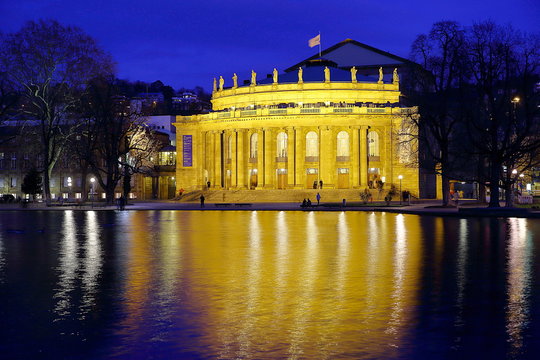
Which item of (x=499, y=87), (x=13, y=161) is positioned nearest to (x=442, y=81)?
(x=499, y=87)

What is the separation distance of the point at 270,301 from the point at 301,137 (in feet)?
304

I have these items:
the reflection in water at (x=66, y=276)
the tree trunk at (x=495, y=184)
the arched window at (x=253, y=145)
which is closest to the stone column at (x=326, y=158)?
the arched window at (x=253, y=145)

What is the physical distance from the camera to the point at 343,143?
356 ft

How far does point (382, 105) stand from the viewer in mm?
110062

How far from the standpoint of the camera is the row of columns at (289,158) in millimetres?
105938

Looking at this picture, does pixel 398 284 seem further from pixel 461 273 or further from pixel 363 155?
pixel 363 155

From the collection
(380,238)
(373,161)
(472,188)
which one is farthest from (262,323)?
(472,188)

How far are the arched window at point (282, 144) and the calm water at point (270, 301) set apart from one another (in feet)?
267

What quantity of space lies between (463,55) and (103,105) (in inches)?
1623

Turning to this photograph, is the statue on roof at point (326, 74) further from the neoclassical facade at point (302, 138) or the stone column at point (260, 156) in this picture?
the stone column at point (260, 156)

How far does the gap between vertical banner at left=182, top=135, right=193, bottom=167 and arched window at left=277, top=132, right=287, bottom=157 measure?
1610cm

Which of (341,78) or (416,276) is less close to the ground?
(341,78)

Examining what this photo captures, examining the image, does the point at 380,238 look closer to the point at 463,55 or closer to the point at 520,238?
the point at 520,238

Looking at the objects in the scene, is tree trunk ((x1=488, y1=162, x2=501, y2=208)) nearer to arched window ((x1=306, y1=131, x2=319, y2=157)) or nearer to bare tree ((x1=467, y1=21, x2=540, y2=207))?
bare tree ((x1=467, y1=21, x2=540, y2=207))
